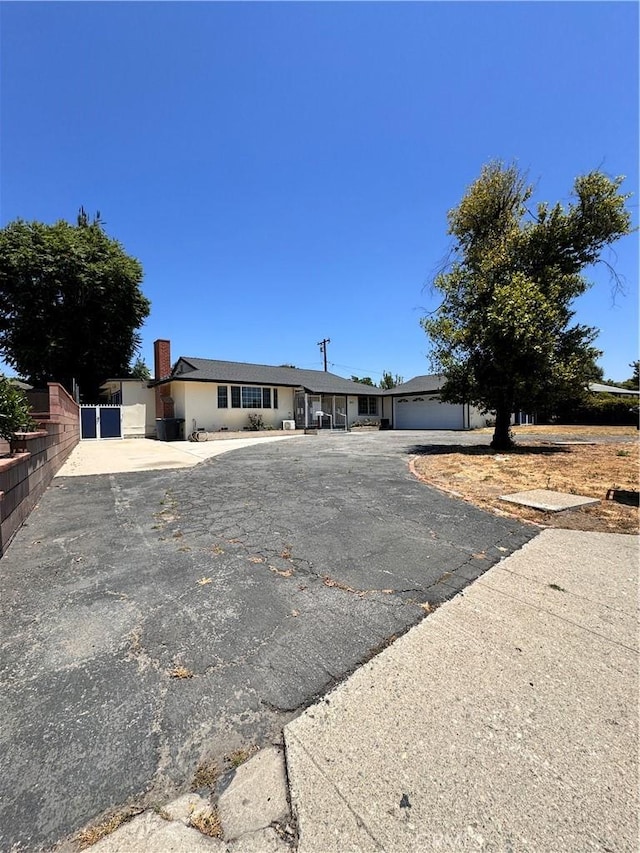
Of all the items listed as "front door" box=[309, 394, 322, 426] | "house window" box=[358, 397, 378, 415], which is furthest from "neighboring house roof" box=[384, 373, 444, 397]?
"front door" box=[309, 394, 322, 426]

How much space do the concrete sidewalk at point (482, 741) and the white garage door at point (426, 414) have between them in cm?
2295

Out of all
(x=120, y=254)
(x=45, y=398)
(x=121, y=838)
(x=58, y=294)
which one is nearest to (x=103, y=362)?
(x=58, y=294)

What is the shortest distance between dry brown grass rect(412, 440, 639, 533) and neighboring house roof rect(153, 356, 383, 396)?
38.5 feet

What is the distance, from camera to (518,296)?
435 inches

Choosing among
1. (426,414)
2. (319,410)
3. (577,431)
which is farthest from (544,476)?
(426,414)

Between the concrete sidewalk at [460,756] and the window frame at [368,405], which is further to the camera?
the window frame at [368,405]

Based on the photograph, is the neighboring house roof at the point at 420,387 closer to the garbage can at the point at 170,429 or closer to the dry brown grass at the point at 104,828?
the garbage can at the point at 170,429

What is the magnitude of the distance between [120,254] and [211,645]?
3186cm

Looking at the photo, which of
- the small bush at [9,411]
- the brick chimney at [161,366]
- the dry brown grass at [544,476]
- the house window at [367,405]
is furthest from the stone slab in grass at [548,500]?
the house window at [367,405]

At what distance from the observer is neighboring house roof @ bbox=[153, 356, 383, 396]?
19859 mm

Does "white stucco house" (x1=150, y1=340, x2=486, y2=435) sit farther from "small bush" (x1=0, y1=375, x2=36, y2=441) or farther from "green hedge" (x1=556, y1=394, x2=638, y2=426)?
"small bush" (x1=0, y1=375, x2=36, y2=441)

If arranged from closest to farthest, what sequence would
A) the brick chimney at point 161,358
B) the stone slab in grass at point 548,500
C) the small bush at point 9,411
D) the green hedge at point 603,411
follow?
1. the small bush at point 9,411
2. the stone slab in grass at point 548,500
3. the brick chimney at point 161,358
4. the green hedge at point 603,411

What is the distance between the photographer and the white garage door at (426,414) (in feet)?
82.5

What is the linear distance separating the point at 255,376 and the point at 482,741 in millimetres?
21502
